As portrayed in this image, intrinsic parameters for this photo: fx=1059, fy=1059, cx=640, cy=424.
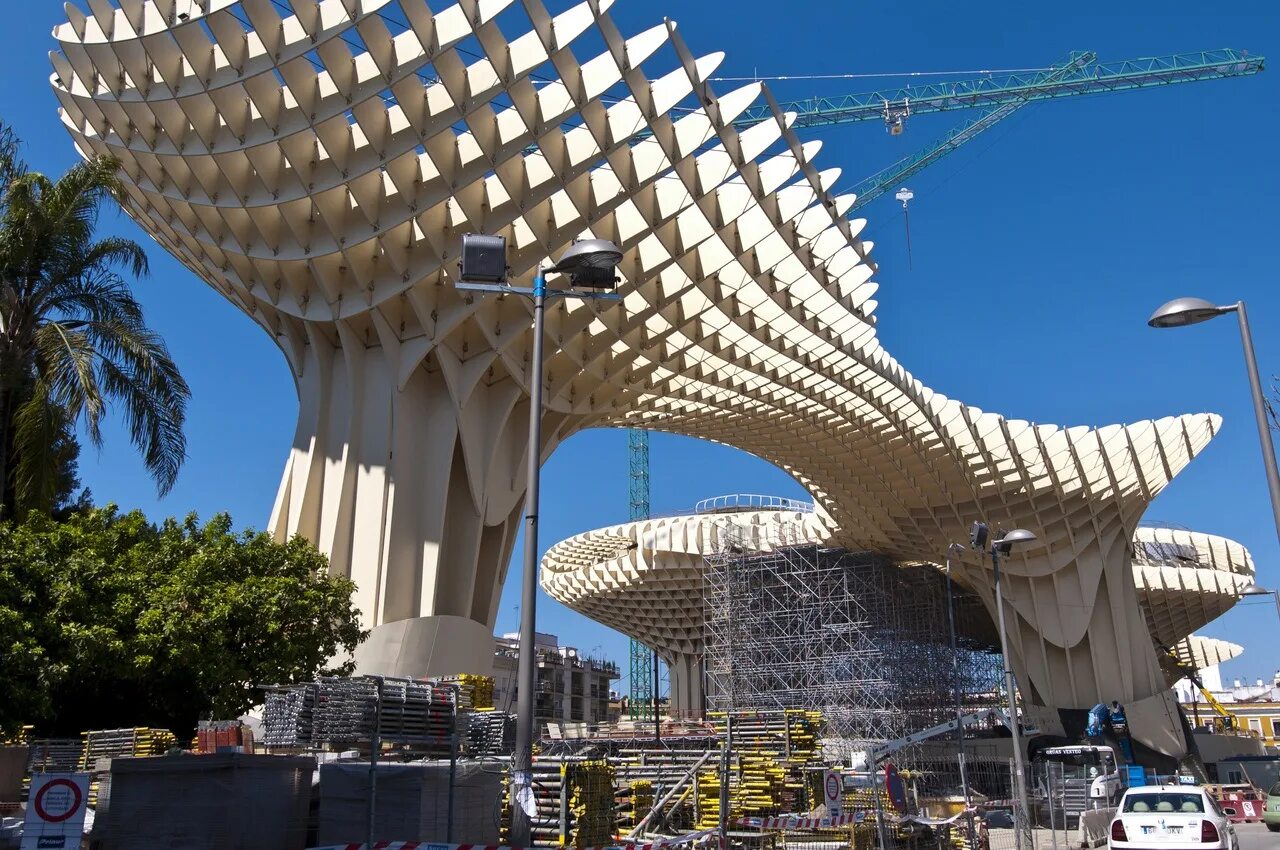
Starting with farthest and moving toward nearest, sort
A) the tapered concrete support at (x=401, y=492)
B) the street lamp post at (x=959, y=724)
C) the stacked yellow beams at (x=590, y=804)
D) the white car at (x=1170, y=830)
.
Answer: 1. the tapered concrete support at (x=401, y=492)
2. the street lamp post at (x=959, y=724)
3. the stacked yellow beams at (x=590, y=804)
4. the white car at (x=1170, y=830)

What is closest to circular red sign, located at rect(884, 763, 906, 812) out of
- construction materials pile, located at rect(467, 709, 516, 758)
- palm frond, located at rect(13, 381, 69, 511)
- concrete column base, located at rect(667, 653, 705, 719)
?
construction materials pile, located at rect(467, 709, 516, 758)

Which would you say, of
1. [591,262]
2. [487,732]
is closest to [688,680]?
[487,732]

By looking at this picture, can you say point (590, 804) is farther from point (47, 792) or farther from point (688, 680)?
point (688, 680)

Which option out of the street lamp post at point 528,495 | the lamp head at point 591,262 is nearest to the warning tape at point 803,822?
the street lamp post at point 528,495

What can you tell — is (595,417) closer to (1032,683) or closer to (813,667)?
(813,667)

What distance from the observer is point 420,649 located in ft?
86.3

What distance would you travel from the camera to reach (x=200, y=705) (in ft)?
76.9

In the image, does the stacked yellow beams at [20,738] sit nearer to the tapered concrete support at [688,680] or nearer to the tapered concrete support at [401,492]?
the tapered concrete support at [401,492]

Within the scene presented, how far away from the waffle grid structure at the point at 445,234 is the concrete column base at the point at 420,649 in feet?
0.22

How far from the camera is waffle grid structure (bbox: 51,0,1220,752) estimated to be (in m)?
21.4

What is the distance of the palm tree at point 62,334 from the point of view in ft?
61.8

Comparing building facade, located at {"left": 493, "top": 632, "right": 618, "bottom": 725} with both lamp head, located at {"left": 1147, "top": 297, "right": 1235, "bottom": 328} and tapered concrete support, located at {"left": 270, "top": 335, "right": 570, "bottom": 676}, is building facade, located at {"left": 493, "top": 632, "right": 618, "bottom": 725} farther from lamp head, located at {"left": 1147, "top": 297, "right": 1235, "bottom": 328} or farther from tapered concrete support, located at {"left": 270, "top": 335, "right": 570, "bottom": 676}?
lamp head, located at {"left": 1147, "top": 297, "right": 1235, "bottom": 328}

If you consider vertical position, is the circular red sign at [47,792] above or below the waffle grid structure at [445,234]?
below

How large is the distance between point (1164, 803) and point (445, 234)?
63.1ft
